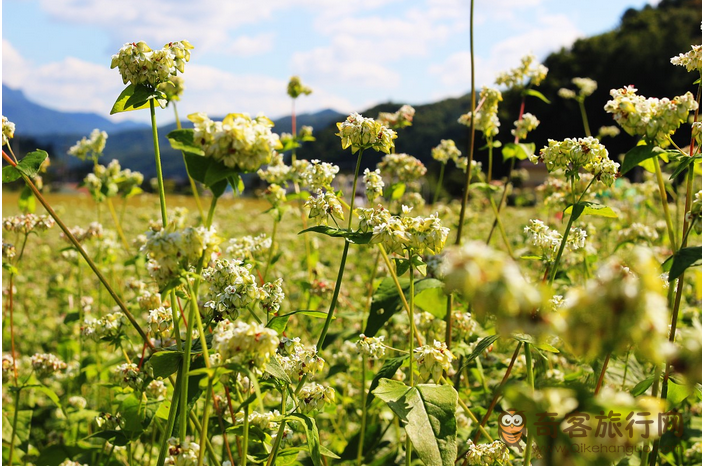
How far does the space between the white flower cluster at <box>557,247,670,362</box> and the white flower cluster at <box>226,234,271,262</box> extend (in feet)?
7.31

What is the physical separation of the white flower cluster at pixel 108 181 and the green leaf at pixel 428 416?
3.21 meters

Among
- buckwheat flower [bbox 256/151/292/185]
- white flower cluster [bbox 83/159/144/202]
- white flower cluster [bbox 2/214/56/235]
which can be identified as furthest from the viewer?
white flower cluster [bbox 83/159/144/202]

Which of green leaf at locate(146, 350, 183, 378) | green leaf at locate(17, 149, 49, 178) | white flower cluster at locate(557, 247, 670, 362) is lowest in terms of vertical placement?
green leaf at locate(146, 350, 183, 378)

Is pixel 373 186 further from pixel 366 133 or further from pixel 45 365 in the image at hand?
pixel 45 365

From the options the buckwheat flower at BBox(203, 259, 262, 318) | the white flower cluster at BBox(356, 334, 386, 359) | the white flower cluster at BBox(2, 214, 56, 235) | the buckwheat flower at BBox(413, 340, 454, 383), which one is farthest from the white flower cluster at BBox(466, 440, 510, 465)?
the white flower cluster at BBox(2, 214, 56, 235)

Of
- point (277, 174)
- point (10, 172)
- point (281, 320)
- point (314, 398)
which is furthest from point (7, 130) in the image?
point (277, 174)

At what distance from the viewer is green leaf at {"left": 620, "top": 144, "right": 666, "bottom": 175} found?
1.76 meters

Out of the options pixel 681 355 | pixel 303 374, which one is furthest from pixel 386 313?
pixel 681 355

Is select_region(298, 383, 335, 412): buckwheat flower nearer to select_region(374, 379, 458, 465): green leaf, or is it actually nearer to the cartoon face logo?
select_region(374, 379, 458, 465): green leaf

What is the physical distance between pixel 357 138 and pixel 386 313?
0.92 meters

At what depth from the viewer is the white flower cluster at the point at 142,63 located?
5.57 feet

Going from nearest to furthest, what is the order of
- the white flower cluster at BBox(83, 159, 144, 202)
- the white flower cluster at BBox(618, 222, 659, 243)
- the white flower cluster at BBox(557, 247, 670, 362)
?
the white flower cluster at BBox(557, 247, 670, 362) < the white flower cluster at BBox(618, 222, 659, 243) < the white flower cluster at BBox(83, 159, 144, 202)

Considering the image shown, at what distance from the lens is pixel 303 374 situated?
1.93 metres

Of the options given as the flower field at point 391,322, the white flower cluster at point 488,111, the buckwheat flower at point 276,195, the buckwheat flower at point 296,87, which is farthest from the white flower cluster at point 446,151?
the buckwheat flower at point 276,195
